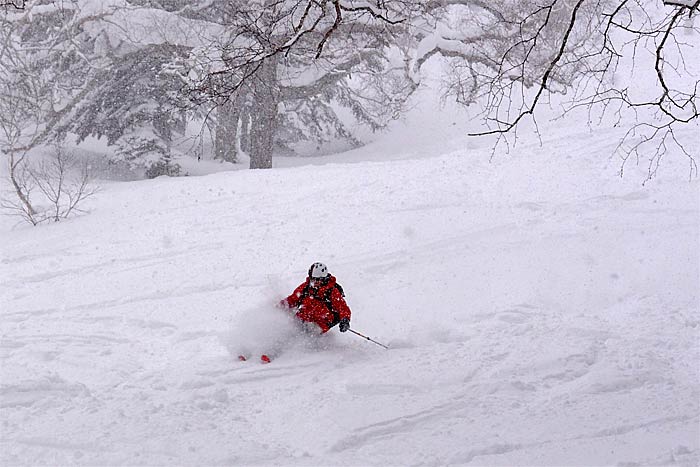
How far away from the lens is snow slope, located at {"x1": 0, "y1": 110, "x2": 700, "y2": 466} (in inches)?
201

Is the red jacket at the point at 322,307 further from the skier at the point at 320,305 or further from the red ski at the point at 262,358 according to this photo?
the red ski at the point at 262,358

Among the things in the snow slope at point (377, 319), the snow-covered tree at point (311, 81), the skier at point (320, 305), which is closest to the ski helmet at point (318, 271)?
the skier at point (320, 305)

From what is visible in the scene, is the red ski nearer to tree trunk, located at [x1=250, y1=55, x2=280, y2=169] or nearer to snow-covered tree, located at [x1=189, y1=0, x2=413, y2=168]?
snow-covered tree, located at [x1=189, y1=0, x2=413, y2=168]

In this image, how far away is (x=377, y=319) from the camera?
8648mm

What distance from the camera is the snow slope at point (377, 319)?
511 cm

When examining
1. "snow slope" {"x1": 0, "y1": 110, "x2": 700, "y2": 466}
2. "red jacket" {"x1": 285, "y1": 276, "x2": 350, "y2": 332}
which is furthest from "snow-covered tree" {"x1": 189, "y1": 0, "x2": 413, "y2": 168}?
"red jacket" {"x1": 285, "y1": 276, "x2": 350, "y2": 332}

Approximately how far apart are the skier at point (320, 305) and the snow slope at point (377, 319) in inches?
11.8

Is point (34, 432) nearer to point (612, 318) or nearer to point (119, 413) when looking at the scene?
point (119, 413)

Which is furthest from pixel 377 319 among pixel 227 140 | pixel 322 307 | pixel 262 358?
pixel 227 140

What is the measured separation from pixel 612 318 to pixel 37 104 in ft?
45.8

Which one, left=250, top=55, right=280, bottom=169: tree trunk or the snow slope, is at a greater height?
left=250, top=55, right=280, bottom=169: tree trunk

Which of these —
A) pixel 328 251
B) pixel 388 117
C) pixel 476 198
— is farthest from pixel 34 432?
pixel 388 117

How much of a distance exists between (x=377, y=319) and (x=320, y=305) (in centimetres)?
186

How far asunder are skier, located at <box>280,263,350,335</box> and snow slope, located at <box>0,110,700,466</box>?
301 mm
